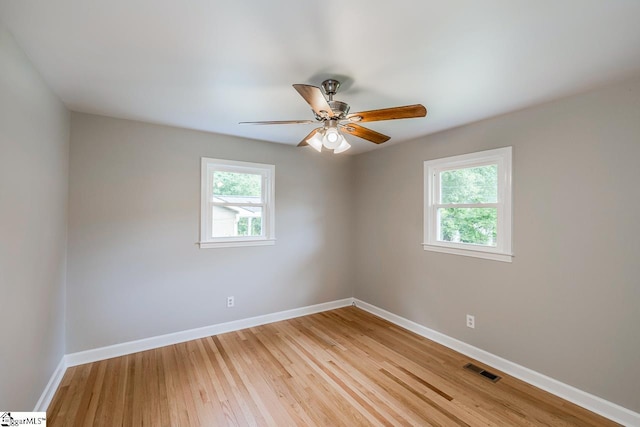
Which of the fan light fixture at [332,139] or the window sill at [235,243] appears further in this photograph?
the window sill at [235,243]

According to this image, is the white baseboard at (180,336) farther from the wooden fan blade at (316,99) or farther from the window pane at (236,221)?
the wooden fan blade at (316,99)

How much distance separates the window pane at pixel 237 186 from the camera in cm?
351

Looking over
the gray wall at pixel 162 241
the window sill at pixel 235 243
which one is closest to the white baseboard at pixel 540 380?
the gray wall at pixel 162 241

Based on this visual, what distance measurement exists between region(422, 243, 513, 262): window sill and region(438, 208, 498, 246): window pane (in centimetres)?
11

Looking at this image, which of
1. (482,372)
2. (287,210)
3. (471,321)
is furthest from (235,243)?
(482,372)

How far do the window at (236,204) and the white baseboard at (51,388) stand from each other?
159 centimetres

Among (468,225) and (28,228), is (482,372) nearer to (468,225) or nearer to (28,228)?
(468,225)

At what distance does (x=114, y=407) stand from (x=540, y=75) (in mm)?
3941

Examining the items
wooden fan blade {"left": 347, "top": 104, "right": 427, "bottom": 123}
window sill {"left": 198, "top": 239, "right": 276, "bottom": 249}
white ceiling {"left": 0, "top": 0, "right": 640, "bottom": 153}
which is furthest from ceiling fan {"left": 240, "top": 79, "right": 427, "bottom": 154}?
window sill {"left": 198, "top": 239, "right": 276, "bottom": 249}

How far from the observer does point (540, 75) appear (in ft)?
6.45

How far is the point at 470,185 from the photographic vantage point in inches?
121

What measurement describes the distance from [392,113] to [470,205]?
1.66m

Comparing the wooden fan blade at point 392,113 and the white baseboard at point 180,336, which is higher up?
the wooden fan blade at point 392,113

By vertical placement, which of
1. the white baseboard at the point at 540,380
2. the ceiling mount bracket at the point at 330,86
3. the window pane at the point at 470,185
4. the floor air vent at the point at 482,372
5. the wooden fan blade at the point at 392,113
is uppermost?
the ceiling mount bracket at the point at 330,86
